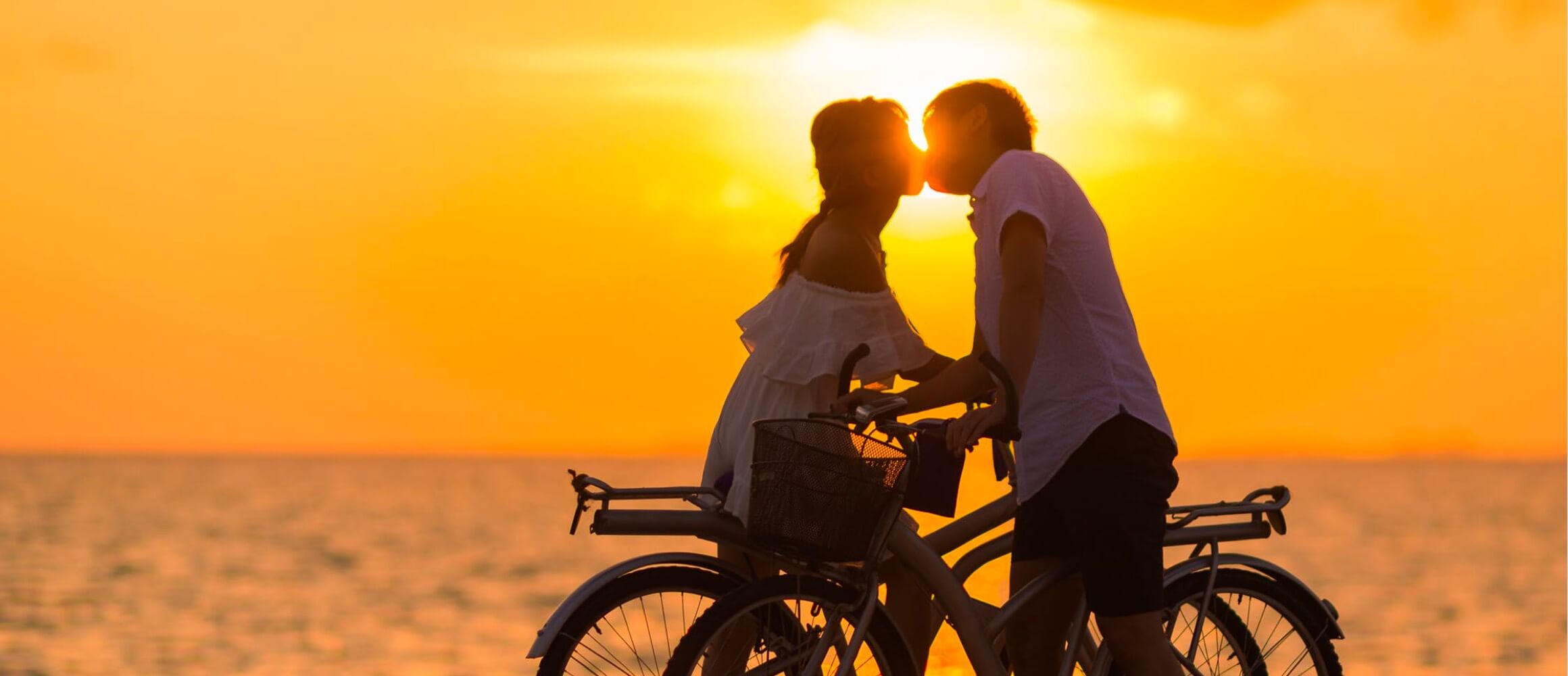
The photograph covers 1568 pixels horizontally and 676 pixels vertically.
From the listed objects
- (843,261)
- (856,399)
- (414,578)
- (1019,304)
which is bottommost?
(856,399)

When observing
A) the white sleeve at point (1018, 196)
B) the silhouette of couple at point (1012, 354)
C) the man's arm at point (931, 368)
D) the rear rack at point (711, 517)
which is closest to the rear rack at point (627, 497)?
the rear rack at point (711, 517)

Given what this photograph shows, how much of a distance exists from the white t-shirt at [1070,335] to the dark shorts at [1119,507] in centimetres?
4

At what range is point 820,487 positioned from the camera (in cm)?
382

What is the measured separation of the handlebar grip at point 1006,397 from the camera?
377cm

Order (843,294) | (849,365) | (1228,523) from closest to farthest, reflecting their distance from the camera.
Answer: (849,365) → (843,294) → (1228,523)

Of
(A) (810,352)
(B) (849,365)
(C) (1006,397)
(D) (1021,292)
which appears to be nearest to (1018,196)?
(D) (1021,292)

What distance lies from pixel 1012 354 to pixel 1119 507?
473mm

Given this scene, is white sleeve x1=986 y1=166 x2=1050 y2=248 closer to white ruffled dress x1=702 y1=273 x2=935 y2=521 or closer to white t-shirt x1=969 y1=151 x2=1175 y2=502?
white t-shirt x1=969 y1=151 x2=1175 y2=502

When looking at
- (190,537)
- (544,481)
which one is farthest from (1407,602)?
(544,481)

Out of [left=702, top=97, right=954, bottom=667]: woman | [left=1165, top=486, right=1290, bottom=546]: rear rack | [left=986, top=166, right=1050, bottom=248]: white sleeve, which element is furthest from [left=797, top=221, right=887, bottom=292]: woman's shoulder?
[left=1165, top=486, right=1290, bottom=546]: rear rack

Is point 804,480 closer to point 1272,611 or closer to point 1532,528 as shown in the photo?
point 1272,611

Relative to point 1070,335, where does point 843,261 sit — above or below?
above

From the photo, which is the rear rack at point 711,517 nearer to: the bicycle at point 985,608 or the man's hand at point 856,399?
the bicycle at point 985,608

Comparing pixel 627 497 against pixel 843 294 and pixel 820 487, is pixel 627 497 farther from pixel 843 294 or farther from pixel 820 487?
pixel 843 294
